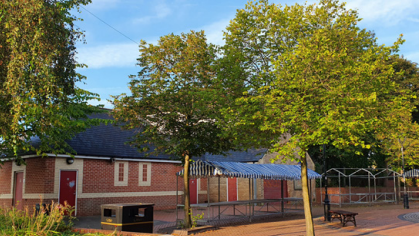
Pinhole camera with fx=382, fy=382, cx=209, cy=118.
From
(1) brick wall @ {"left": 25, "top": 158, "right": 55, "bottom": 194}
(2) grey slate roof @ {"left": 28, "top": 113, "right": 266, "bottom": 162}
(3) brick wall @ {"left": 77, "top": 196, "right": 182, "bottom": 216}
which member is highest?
(2) grey slate roof @ {"left": 28, "top": 113, "right": 266, "bottom": 162}

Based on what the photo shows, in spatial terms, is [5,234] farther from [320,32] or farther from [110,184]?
[110,184]

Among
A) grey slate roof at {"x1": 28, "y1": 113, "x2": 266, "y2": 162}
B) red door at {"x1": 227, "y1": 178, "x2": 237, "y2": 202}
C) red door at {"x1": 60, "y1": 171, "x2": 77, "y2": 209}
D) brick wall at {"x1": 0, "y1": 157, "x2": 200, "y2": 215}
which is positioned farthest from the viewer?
red door at {"x1": 227, "y1": 178, "x2": 237, "y2": 202}

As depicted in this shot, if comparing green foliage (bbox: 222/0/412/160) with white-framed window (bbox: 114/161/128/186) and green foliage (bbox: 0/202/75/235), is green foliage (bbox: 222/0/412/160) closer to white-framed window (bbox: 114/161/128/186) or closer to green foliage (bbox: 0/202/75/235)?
green foliage (bbox: 0/202/75/235)

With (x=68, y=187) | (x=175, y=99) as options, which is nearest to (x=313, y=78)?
(x=175, y=99)

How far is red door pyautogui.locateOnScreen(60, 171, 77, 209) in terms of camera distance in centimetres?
2064

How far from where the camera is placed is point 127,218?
11.7m

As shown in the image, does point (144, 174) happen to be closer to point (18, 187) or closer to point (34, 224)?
point (18, 187)

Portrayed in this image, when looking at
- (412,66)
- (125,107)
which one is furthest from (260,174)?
(412,66)

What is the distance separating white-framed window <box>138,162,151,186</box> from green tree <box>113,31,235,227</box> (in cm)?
961

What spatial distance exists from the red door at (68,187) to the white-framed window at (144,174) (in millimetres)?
4613

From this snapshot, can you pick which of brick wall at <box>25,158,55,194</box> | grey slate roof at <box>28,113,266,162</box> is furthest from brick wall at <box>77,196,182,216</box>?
grey slate roof at <box>28,113,266,162</box>

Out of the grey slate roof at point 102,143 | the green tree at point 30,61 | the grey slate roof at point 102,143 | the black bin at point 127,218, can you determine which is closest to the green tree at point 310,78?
the black bin at point 127,218

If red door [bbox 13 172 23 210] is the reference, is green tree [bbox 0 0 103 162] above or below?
above

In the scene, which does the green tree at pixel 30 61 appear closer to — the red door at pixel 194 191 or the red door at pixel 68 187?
the red door at pixel 68 187
